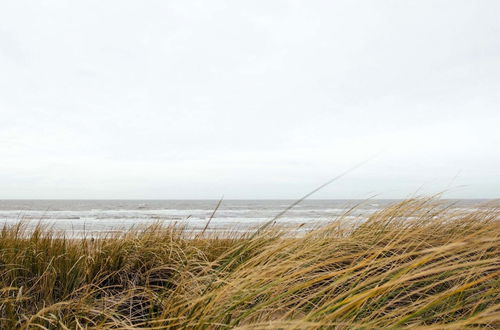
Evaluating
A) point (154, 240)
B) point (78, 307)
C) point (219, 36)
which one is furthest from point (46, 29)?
point (78, 307)

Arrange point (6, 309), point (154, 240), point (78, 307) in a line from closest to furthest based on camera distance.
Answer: point (78, 307) < point (6, 309) < point (154, 240)

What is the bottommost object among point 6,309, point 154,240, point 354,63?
point 6,309

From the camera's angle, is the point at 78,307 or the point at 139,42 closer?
the point at 78,307

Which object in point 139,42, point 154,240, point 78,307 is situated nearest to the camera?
point 78,307

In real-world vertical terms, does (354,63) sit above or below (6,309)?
above

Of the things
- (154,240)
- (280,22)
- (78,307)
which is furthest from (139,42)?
(78,307)

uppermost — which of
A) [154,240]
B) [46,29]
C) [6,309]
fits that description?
[46,29]

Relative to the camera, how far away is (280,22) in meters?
15.8

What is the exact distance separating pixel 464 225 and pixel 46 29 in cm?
1635

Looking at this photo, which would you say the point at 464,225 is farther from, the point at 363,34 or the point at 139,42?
the point at 139,42

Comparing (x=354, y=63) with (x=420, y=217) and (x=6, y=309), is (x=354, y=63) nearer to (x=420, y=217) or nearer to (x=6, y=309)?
(x=420, y=217)

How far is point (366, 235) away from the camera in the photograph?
2141 mm

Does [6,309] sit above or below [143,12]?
below

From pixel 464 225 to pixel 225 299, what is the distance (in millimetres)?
2266
